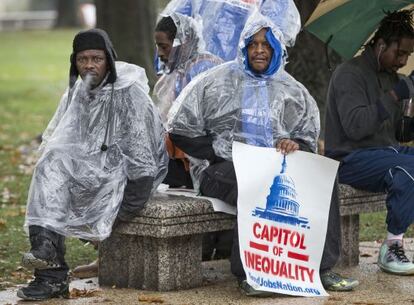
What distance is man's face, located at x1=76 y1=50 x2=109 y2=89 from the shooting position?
6.36 m

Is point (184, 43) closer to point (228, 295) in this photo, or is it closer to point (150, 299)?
point (228, 295)

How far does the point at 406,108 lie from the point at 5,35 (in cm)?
4277

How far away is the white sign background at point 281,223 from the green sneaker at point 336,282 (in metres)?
0.09

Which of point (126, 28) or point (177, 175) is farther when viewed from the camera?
point (126, 28)

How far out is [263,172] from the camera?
6.43 metres

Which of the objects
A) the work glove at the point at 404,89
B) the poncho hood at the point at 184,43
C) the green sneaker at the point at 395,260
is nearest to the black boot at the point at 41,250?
the poncho hood at the point at 184,43

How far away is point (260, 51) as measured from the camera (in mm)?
6566

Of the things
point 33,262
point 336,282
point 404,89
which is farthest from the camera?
point 404,89

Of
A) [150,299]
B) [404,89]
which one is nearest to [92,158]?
[150,299]

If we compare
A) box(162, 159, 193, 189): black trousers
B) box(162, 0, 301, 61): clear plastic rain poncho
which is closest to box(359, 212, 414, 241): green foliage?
box(162, 0, 301, 61): clear plastic rain poncho

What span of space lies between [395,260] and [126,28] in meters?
8.61

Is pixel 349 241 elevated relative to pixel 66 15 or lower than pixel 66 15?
elevated

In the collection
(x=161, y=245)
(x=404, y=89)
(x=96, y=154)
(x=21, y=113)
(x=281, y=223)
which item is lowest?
(x=21, y=113)

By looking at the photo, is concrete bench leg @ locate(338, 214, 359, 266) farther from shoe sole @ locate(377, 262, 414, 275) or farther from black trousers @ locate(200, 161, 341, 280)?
black trousers @ locate(200, 161, 341, 280)
